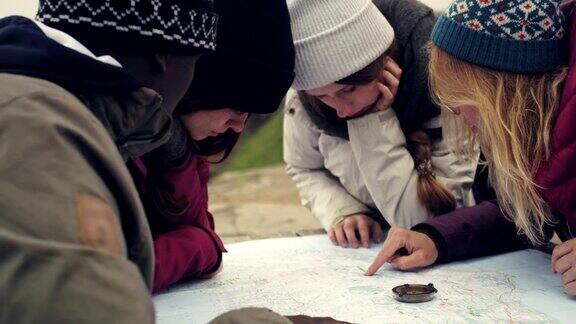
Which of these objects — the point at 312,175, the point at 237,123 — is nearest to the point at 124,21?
the point at 237,123

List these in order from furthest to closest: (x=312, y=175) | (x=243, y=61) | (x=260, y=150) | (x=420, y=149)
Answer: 1. (x=260, y=150)
2. (x=312, y=175)
3. (x=420, y=149)
4. (x=243, y=61)

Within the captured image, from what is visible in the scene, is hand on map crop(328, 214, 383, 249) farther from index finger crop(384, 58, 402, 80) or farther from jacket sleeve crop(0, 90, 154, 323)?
jacket sleeve crop(0, 90, 154, 323)

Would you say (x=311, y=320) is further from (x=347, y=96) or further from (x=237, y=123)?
(x=347, y=96)

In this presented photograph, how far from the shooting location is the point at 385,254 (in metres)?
1.74

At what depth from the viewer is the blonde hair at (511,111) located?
4.98ft

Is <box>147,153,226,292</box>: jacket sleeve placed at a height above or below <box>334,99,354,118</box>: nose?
below

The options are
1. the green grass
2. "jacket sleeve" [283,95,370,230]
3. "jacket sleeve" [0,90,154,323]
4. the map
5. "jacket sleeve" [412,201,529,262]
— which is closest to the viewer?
"jacket sleeve" [0,90,154,323]

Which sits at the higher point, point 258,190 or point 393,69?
point 393,69

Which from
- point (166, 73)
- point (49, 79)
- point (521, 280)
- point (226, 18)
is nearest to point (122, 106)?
point (49, 79)

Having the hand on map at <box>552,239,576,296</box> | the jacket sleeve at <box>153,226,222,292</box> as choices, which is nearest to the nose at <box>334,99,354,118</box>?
the jacket sleeve at <box>153,226,222,292</box>

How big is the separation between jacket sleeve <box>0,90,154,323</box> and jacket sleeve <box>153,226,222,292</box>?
33.5 inches

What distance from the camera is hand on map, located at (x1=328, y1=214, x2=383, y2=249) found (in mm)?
2006

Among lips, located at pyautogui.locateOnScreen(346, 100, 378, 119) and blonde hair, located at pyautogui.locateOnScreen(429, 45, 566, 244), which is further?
lips, located at pyautogui.locateOnScreen(346, 100, 378, 119)

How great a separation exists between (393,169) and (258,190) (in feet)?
10.9
